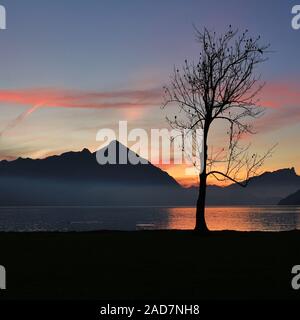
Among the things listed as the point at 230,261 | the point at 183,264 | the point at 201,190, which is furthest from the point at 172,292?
the point at 201,190

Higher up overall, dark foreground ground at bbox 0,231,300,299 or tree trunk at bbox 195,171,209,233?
tree trunk at bbox 195,171,209,233

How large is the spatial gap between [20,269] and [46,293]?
16.7ft

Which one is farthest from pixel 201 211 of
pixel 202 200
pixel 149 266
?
pixel 149 266

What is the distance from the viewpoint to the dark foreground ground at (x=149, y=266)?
1755cm

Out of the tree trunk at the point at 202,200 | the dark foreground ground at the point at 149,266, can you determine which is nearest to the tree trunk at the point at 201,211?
the tree trunk at the point at 202,200

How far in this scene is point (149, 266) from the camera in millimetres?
22703

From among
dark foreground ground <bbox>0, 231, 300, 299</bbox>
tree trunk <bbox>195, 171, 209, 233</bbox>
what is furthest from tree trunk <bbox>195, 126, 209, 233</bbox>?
dark foreground ground <bbox>0, 231, 300, 299</bbox>

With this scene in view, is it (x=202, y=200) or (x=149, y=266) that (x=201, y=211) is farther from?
(x=149, y=266)

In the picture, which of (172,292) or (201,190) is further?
(201,190)

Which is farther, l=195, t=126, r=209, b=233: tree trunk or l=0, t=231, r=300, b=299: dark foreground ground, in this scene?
l=195, t=126, r=209, b=233: tree trunk

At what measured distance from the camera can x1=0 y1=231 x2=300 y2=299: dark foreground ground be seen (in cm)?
1755

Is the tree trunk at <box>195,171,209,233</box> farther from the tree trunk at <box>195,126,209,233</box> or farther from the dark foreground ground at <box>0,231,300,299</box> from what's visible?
the dark foreground ground at <box>0,231,300,299</box>

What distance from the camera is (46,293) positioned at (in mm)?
17328
